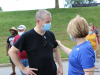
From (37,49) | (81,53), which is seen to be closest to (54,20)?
(37,49)

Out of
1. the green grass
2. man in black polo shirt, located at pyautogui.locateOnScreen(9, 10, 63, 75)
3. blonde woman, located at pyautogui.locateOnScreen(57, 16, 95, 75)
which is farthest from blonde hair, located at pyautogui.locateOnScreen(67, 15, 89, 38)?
the green grass

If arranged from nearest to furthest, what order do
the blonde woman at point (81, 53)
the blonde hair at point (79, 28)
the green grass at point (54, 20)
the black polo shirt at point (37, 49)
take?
the blonde woman at point (81, 53) < the blonde hair at point (79, 28) < the black polo shirt at point (37, 49) < the green grass at point (54, 20)

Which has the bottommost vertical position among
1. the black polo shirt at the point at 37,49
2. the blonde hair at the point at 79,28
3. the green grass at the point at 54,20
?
the green grass at the point at 54,20

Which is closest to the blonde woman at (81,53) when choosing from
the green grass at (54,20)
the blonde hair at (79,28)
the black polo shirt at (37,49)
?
the blonde hair at (79,28)

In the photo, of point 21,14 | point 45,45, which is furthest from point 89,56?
point 21,14

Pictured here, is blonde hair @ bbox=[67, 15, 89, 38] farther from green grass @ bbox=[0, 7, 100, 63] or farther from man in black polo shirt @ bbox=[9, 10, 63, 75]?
green grass @ bbox=[0, 7, 100, 63]

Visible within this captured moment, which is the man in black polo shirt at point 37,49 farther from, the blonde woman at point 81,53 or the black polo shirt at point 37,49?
the blonde woman at point 81,53

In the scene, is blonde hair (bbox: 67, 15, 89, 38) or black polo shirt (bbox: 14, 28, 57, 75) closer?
blonde hair (bbox: 67, 15, 89, 38)

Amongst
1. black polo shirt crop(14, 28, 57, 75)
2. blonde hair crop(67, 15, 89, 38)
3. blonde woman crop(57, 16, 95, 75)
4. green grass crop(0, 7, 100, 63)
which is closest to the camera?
blonde woman crop(57, 16, 95, 75)

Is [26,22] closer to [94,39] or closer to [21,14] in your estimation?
[21,14]

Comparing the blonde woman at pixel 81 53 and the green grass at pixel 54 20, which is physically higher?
the blonde woman at pixel 81 53

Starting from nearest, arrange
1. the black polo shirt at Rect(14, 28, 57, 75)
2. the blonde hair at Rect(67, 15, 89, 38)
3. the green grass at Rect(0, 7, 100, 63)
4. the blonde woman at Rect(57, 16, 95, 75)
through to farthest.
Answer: the blonde woman at Rect(57, 16, 95, 75) < the blonde hair at Rect(67, 15, 89, 38) < the black polo shirt at Rect(14, 28, 57, 75) < the green grass at Rect(0, 7, 100, 63)

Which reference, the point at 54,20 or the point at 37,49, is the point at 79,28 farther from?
the point at 54,20

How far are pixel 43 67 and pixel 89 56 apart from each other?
829 millimetres
